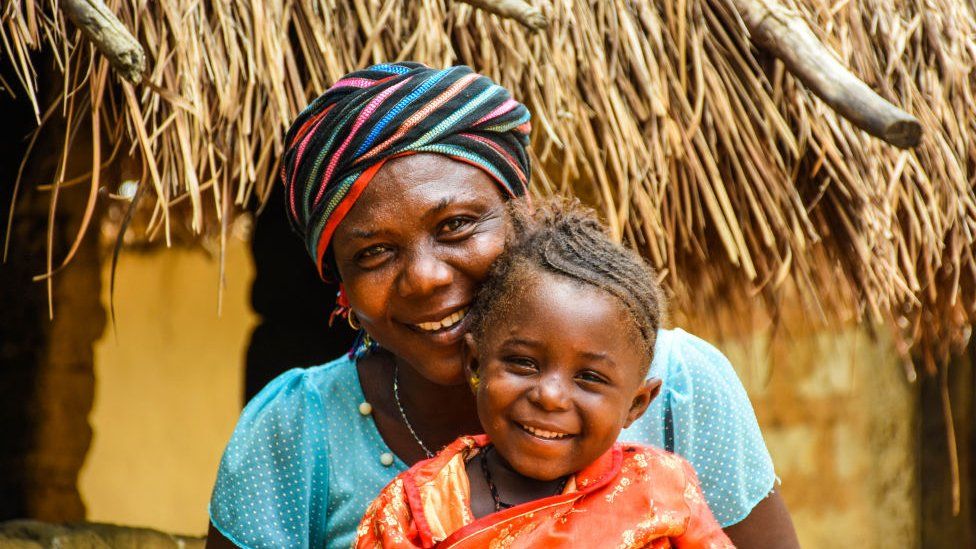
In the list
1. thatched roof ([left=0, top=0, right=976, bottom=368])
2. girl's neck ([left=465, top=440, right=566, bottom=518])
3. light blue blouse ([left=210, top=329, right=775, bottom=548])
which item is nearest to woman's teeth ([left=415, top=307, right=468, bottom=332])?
girl's neck ([left=465, top=440, right=566, bottom=518])

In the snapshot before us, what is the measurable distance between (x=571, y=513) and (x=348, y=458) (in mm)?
579

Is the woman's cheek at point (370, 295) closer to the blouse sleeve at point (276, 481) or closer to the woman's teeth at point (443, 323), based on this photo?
the woman's teeth at point (443, 323)

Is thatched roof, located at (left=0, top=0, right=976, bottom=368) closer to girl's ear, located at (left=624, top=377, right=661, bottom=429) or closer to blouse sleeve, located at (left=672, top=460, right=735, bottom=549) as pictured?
girl's ear, located at (left=624, top=377, right=661, bottom=429)

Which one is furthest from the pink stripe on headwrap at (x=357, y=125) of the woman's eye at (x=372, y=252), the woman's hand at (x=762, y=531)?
the woman's hand at (x=762, y=531)

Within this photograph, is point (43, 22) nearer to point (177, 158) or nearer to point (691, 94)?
point (177, 158)

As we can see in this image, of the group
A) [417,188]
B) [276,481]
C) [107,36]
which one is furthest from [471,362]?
A: [107,36]

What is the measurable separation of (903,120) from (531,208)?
0.67 meters

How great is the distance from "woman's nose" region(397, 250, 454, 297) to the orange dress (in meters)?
0.28

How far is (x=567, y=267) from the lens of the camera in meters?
1.73

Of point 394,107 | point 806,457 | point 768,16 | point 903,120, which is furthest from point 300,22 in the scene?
point 806,457

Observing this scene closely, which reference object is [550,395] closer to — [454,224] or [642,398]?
[642,398]

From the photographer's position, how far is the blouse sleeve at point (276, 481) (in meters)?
2.05

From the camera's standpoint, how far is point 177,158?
8.37 feet

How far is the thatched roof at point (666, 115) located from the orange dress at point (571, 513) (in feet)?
3.18
